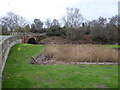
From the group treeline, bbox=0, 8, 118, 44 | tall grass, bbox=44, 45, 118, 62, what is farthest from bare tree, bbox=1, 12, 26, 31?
tall grass, bbox=44, 45, 118, 62

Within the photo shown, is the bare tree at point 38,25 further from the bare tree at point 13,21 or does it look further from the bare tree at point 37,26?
the bare tree at point 13,21

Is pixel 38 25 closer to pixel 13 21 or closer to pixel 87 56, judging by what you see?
pixel 13 21

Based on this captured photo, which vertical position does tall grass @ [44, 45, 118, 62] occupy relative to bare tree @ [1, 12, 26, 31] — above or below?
below

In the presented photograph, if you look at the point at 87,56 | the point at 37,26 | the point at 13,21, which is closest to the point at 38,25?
→ the point at 37,26

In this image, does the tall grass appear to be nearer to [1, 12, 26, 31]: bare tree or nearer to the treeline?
the treeline

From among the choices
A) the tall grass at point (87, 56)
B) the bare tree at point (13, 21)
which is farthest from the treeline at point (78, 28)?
the tall grass at point (87, 56)

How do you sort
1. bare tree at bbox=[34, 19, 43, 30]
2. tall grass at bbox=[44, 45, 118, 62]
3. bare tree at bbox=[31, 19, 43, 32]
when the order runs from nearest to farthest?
tall grass at bbox=[44, 45, 118, 62] < bare tree at bbox=[31, 19, 43, 32] < bare tree at bbox=[34, 19, 43, 30]

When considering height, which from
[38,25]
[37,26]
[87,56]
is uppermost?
[38,25]

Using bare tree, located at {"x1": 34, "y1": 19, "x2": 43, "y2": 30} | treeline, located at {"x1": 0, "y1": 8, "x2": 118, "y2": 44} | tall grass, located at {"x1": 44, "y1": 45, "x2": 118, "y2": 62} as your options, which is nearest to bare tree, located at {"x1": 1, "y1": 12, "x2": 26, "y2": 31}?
treeline, located at {"x1": 0, "y1": 8, "x2": 118, "y2": 44}

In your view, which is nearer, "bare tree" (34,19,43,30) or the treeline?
the treeline

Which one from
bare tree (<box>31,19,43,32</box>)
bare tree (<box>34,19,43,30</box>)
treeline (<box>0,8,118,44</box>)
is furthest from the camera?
bare tree (<box>34,19,43,30</box>)

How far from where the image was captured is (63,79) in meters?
5.92

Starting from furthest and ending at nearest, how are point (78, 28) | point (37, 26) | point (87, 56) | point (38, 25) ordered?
point (38, 25) → point (37, 26) → point (78, 28) → point (87, 56)

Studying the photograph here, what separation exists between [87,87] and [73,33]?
2996cm
